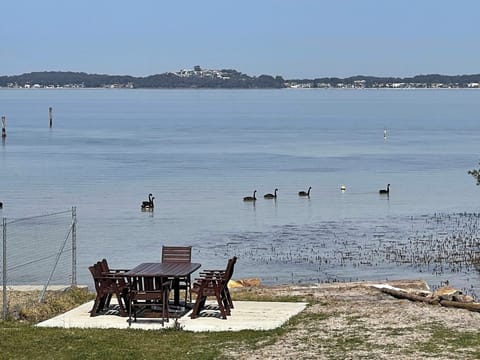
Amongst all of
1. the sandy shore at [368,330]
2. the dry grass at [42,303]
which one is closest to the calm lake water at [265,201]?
the dry grass at [42,303]

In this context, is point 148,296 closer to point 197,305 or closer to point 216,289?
point 197,305

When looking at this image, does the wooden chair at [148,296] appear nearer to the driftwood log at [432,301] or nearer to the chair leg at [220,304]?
the chair leg at [220,304]

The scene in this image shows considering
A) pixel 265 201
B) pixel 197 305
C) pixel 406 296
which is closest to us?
pixel 197 305

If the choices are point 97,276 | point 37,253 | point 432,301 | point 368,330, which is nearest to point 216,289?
point 97,276

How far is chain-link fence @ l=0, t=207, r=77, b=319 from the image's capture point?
25.7 meters

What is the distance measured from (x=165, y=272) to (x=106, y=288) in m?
1.08

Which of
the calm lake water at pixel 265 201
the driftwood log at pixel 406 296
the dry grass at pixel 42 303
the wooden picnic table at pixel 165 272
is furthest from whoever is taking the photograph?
the calm lake water at pixel 265 201

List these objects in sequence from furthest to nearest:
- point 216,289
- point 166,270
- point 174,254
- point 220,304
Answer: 1. point 174,254
2. point 166,270
3. point 216,289
4. point 220,304

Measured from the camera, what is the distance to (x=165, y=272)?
54.7ft

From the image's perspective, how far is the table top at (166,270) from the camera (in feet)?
53.9

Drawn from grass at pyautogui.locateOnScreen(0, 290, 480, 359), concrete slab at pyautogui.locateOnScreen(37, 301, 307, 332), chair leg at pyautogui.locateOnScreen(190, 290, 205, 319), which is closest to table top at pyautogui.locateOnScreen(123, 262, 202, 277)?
chair leg at pyautogui.locateOnScreen(190, 290, 205, 319)

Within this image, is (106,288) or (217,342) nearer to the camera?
(217,342)

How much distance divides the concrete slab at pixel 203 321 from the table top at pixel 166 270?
785 millimetres

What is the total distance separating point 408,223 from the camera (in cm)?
4334
